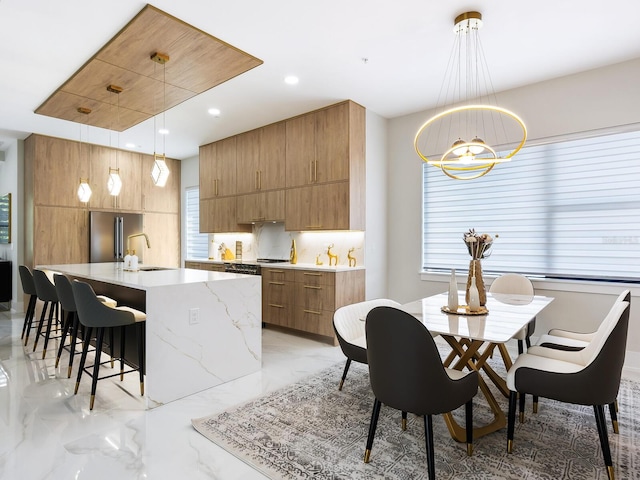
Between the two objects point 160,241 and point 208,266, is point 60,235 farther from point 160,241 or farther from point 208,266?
point 208,266

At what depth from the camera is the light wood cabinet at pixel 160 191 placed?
24.0ft

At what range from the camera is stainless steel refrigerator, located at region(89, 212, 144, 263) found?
21.0 ft

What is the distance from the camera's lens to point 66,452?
214cm

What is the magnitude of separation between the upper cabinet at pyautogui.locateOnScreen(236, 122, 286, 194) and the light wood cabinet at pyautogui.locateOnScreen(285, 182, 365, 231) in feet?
1.32

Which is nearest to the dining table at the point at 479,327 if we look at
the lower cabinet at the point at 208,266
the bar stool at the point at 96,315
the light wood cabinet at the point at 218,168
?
the bar stool at the point at 96,315

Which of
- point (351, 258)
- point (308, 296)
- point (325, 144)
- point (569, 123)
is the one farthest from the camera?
A: point (351, 258)

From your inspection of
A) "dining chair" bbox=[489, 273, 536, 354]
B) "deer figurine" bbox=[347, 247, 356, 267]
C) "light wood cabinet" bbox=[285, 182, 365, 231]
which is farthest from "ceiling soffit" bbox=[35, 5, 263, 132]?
"dining chair" bbox=[489, 273, 536, 354]

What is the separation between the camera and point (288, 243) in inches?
227

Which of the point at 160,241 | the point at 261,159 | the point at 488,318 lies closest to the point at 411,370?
the point at 488,318

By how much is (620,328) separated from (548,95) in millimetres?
3012

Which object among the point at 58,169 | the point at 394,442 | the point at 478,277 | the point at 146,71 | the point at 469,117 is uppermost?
the point at 146,71

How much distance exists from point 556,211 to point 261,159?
3.83m

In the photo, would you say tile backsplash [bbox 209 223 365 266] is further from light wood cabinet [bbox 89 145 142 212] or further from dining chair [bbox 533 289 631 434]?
dining chair [bbox 533 289 631 434]

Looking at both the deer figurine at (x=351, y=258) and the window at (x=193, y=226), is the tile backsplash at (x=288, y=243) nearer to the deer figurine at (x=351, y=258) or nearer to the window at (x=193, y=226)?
the deer figurine at (x=351, y=258)
